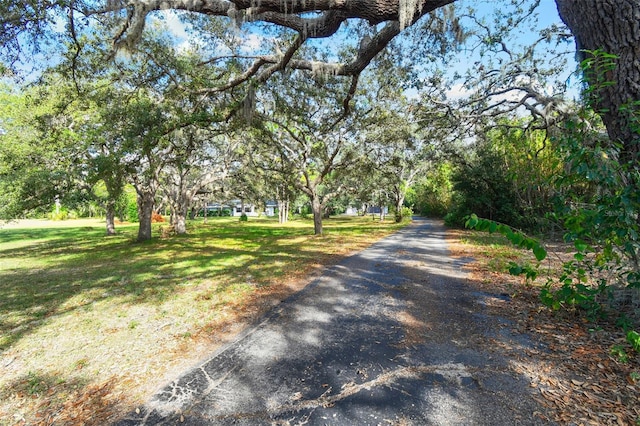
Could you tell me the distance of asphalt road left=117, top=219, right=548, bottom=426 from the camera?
2191 mm

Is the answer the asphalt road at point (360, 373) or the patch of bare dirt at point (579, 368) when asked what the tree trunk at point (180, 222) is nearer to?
the asphalt road at point (360, 373)

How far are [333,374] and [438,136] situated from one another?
513 inches

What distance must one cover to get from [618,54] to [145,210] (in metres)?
16.8

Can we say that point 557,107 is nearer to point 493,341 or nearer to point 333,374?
point 493,341

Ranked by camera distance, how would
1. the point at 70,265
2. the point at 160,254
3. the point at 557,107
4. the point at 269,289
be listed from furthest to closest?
the point at 160,254 < the point at 70,265 < the point at 557,107 < the point at 269,289

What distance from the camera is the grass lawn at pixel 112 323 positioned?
260cm

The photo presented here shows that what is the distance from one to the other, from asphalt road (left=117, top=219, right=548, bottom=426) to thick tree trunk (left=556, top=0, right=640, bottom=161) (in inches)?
92.8

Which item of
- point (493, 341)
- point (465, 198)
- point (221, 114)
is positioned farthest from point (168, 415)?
point (465, 198)

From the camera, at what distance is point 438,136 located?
44.2ft

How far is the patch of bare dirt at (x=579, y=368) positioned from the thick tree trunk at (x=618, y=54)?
1.90 metres

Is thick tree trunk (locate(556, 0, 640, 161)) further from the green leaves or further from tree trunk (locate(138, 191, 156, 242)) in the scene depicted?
tree trunk (locate(138, 191, 156, 242))

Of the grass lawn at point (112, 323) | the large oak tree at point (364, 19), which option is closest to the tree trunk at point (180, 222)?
the grass lawn at point (112, 323)

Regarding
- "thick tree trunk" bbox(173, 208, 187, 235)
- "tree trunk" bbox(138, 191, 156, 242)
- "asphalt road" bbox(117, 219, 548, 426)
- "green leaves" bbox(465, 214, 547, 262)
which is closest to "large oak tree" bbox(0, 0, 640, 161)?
"green leaves" bbox(465, 214, 547, 262)

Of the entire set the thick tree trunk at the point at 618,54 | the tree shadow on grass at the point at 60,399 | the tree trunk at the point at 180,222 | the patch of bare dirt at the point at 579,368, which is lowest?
the tree shadow on grass at the point at 60,399
